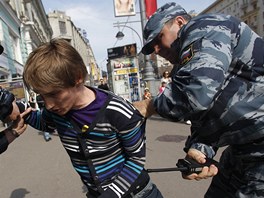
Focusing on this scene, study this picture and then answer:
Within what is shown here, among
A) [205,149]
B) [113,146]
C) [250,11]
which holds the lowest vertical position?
[205,149]

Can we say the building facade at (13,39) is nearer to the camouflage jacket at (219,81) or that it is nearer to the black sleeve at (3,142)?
the black sleeve at (3,142)

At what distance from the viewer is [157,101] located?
1483mm

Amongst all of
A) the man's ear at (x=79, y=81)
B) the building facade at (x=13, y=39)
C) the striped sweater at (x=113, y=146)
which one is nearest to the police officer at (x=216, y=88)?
the striped sweater at (x=113, y=146)

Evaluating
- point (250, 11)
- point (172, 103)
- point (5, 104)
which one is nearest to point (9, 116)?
point (5, 104)

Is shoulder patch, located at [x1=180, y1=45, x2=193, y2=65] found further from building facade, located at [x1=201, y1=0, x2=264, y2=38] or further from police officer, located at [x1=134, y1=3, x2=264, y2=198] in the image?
building facade, located at [x1=201, y1=0, x2=264, y2=38]

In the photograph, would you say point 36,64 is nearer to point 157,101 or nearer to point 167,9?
point 157,101

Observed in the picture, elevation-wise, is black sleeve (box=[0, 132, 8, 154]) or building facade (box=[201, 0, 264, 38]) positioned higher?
building facade (box=[201, 0, 264, 38])

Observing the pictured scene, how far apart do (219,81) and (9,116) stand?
141 cm

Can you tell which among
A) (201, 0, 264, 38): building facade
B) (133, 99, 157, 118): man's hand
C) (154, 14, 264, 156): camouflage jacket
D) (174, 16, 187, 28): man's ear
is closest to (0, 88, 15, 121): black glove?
(133, 99, 157, 118): man's hand

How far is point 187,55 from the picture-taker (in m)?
1.41

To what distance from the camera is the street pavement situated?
432 centimetres

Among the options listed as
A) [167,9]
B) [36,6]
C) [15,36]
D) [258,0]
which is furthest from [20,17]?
[258,0]

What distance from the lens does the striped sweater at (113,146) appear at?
58.6 inches

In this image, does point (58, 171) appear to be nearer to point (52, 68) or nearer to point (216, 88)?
point (52, 68)
